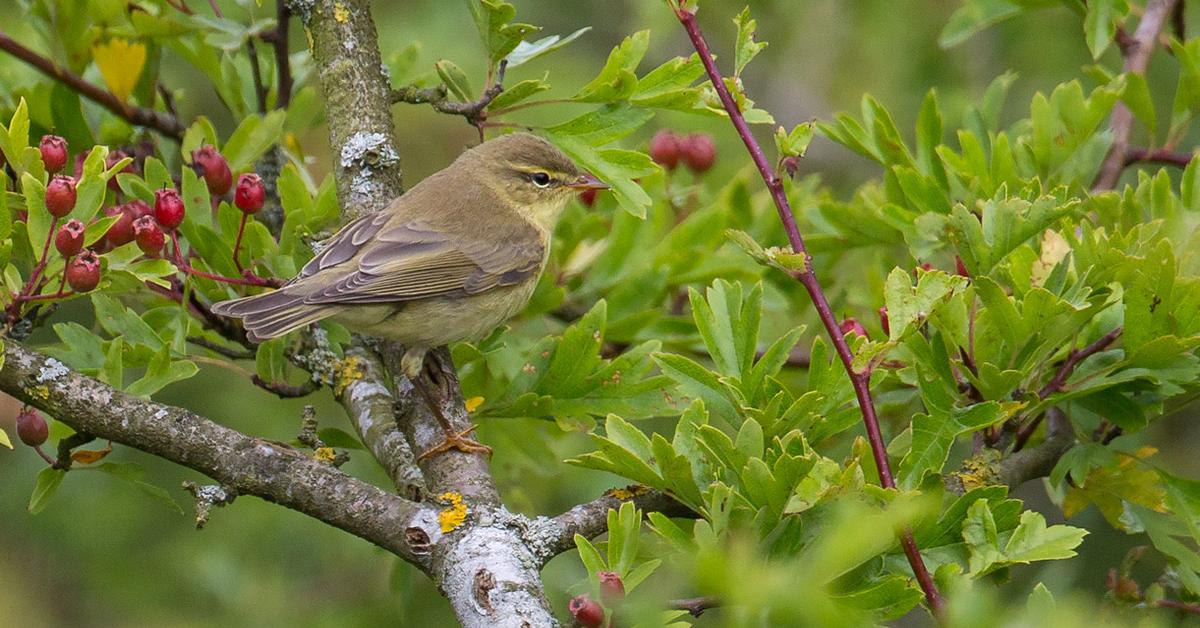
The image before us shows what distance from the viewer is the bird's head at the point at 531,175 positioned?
4348mm

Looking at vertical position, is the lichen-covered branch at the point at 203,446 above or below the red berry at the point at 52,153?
below

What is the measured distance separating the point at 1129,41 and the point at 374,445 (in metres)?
2.33

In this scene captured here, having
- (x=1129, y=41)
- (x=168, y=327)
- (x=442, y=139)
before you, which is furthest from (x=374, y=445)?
(x=442, y=139)

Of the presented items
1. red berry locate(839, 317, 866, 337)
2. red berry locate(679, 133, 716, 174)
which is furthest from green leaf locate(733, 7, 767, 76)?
red berry locate(679, 133, 716, 174)

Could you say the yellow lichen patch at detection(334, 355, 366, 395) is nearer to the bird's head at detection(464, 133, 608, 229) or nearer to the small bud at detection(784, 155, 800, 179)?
the small bud at detection(784, 155, 800, 179)

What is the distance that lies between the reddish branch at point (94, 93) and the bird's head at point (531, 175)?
1219mm

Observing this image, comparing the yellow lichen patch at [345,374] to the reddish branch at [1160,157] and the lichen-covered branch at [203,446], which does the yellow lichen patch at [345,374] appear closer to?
the lichen-covered branch at [203,446]

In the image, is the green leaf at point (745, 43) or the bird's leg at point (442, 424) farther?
the bird's leg at point (442, 424)

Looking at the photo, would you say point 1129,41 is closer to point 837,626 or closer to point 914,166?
point 914,166

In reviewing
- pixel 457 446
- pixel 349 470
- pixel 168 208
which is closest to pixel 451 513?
pixel 457 446

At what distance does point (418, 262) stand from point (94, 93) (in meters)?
1.07

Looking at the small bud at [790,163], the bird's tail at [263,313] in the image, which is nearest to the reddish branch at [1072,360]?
the small bud at [790,163]

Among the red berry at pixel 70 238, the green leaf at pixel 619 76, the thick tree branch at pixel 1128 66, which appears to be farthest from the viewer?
the thick tree branch at pixel 1128 66

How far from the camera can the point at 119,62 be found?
3.16 metres
